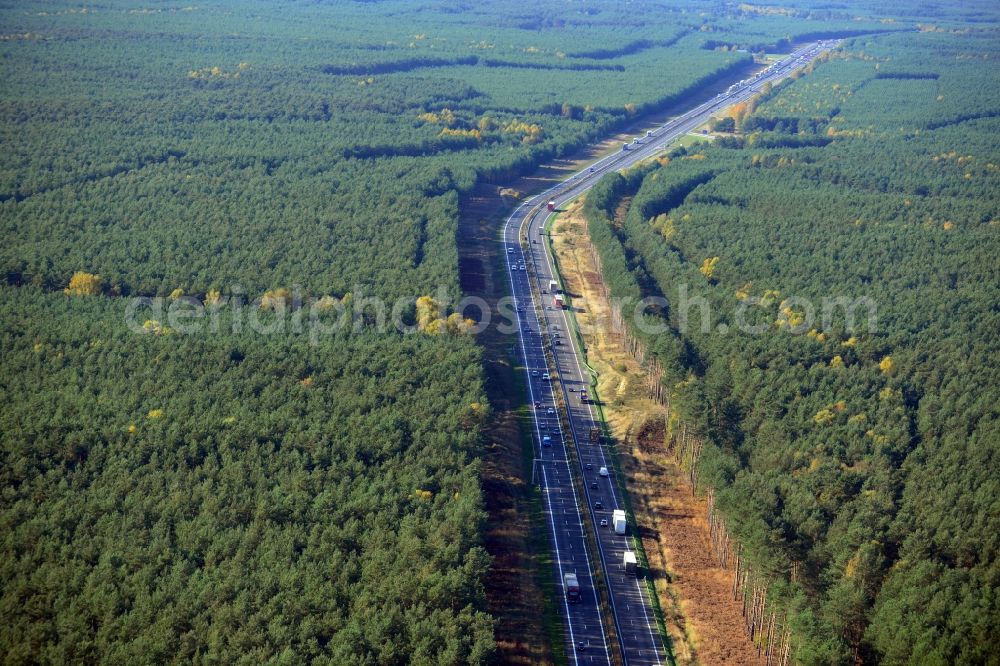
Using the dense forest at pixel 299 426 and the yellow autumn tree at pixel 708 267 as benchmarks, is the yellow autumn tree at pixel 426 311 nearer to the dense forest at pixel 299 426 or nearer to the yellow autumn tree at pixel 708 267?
the dense forest at pixel 299 426

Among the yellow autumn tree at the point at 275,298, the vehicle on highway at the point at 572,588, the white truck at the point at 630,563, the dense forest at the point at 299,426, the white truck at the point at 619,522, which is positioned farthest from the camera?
the yellow autumn tree at the point at 275,298

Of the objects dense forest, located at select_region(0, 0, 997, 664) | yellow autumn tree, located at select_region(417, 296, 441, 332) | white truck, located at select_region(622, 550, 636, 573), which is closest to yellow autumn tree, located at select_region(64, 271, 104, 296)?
dense forest, located at select_region(0, 0, 997, 664)

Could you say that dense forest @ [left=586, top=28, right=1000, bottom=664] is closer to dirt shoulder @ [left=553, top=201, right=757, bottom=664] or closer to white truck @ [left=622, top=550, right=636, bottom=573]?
dirt shoulder @ [left=553, top=201, right=757, bottom=664]

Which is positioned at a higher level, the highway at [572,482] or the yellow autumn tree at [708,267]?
the yellow autumn tree at [708,267]

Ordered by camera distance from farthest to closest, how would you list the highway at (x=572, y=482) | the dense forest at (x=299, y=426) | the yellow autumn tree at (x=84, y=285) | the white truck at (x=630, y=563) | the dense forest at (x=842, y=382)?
1. the yellow autumn tree at (x=84, y=285)
2. the white truck at (x=630, y=563)
3. the highway at (x=572, y=482)
4. the dense forest at (x=842, y=382)
5. the dense forest at (x=299, y=426)

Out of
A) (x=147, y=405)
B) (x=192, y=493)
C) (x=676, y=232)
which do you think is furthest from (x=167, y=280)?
(x=676, y=232)

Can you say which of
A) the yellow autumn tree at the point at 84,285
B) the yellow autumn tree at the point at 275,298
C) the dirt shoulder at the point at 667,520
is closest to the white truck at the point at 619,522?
the dirt shoulder at the point at 667,520

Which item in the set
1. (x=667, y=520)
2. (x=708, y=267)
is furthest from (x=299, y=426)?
(x=708, y=267)
